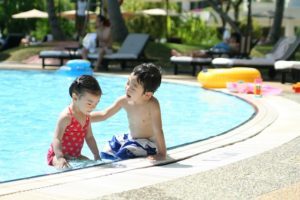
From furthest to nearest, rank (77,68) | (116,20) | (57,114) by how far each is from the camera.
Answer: (116,20) → (77,68) → (57,114)

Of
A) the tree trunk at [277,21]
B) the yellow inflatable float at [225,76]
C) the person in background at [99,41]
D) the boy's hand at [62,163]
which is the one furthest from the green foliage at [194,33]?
the boy's hand at [62,163]

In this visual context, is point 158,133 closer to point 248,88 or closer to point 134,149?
point 134,149

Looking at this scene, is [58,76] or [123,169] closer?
[123,169]

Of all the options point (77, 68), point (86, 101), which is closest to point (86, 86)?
point (86, 101)

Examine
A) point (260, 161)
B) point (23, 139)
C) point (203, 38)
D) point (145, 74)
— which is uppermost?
point (145, 74)

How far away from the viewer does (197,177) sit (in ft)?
16.6

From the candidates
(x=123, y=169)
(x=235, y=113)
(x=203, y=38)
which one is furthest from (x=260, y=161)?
(x=203, y=38)

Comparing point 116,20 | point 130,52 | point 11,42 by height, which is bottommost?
point 11,42

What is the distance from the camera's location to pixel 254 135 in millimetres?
7461

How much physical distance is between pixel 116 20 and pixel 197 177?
18.4 metres

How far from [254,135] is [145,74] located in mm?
2115

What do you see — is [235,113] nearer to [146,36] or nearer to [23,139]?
[23,139]

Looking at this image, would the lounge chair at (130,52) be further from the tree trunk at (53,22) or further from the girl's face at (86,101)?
the girl's face at (86,101)

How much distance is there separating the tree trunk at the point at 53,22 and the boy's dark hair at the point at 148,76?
19341mm
